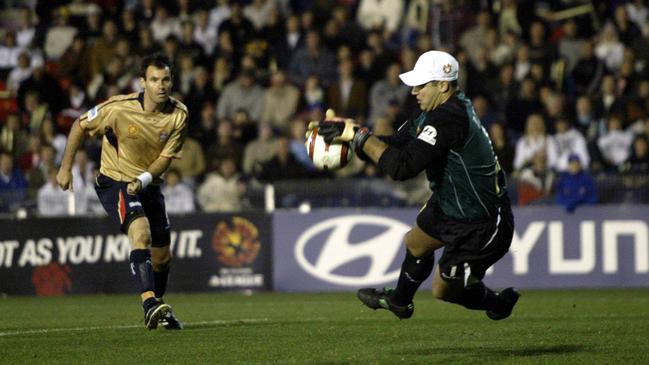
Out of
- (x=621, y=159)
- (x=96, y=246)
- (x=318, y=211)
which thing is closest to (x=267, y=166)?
(x=318, y=211)

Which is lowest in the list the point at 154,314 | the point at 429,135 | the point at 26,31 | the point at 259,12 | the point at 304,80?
the point at 154,314

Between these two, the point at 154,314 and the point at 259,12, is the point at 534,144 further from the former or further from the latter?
the point at 154,314

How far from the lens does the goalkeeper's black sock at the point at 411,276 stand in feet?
32.6

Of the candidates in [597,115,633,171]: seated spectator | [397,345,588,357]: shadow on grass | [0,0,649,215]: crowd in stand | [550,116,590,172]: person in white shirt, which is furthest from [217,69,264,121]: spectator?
[397,345,588,357]: shadow on grass

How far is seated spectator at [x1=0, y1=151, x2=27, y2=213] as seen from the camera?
18.6m

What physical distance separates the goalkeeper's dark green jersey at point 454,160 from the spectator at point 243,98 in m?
11.4

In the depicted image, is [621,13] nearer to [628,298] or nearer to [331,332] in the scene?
[628,298]

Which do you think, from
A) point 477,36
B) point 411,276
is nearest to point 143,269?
point 411,276

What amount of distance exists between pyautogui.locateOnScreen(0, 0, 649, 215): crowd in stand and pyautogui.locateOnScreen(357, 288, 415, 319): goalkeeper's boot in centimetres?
814

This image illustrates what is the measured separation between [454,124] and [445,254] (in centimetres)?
105

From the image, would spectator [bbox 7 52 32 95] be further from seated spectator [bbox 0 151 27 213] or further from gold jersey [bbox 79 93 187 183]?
gold jersey [bbox 79 93 187 183]

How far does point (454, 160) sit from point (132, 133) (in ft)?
11.5

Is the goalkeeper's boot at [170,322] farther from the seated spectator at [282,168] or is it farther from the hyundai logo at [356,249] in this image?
the seated spectator at [282,168]

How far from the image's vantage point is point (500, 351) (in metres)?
8.98
